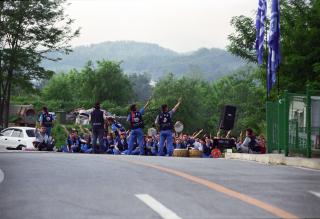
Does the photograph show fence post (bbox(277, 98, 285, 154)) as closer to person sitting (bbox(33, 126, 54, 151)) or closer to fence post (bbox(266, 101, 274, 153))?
fence post (bbox(266, 101, 274, 153))

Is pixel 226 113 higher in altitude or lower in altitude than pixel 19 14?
lower

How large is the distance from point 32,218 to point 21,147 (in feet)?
86.6

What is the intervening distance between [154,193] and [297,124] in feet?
26.8

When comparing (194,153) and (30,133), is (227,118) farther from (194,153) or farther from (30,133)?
(30,133)

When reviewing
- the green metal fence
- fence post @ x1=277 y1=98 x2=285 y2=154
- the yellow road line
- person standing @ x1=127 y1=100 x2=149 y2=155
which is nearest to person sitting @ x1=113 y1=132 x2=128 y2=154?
person standing @ x1=127 y1=100 x2=149 y2=155

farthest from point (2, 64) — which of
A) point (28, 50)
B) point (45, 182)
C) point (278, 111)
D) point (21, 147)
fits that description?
point (45, 182)

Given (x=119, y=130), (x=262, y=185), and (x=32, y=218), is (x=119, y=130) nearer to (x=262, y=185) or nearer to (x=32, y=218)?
(x=262, y=185)

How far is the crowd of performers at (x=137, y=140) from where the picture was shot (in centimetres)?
2177

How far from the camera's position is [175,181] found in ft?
29.6

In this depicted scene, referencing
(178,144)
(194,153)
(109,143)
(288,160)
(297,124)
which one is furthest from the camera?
(178,144)

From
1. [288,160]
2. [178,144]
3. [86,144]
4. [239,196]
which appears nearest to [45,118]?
[86,144]

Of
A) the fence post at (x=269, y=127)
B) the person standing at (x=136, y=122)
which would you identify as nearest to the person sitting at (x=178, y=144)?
the person standing at (x=136, y=122)

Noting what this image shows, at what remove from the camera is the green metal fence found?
48.1ft

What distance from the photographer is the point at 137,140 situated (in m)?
24.0
